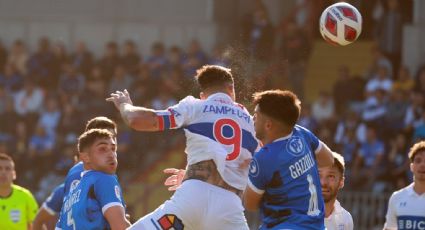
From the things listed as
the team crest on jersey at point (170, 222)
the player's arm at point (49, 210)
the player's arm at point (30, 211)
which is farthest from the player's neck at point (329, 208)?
the player's arm at point (30, 211)

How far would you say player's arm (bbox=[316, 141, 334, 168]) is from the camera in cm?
962

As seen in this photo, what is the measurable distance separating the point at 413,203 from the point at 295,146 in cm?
366

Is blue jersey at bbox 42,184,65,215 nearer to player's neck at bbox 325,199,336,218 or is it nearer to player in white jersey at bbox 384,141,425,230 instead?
player's neck at bbox 325,199,336,218

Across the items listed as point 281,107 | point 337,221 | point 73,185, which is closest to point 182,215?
point 281,107

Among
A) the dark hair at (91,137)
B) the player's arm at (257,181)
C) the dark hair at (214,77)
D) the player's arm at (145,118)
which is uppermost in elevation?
the dark hair at (214,77)

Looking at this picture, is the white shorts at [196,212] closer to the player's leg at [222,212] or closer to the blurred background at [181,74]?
the player's leg at [222,212]

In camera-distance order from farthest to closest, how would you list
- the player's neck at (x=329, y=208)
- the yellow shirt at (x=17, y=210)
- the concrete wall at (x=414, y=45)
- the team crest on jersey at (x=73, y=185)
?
the concrete wall at (x=414, y=45) → the yellow shirt at (x=17, y=210) → the player's neck at (x=329, y=208) → the team crest on jersey at (x=73, y=185)

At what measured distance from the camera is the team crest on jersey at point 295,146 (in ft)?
29.9

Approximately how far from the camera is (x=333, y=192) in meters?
11.0

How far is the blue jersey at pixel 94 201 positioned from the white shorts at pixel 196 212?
409 millimetres

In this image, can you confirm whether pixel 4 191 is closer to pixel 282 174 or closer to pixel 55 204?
pixel 55 204

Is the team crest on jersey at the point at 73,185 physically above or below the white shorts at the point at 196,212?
above

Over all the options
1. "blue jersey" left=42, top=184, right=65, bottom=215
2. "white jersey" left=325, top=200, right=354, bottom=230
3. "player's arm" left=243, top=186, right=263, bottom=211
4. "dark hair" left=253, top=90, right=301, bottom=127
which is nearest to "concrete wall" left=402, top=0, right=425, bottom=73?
"blue jersey" left=42, top=184, right=65, bottom=215

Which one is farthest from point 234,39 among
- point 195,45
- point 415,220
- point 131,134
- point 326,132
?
point 415,220
